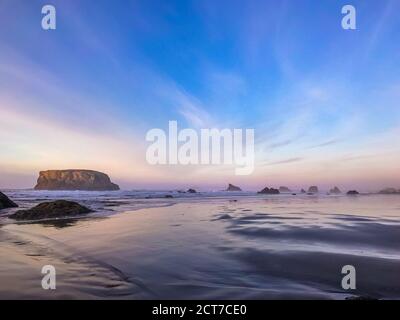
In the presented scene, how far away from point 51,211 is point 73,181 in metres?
51.4

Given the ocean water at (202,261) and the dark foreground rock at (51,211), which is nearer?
the ocean water at (202,261)

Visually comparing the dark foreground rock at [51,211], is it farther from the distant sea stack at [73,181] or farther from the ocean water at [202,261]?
the distant sea stack at [73,181]

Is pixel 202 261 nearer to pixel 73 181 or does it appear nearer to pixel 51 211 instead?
pixel 51 211

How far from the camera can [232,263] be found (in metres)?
6.57

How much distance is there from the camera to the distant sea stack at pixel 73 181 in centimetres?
6475

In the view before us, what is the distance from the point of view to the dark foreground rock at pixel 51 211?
1558 centimetres

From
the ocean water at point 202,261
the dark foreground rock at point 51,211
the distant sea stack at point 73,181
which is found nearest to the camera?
the ocean water at point 202,261

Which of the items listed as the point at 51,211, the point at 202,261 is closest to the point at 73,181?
the point at 51,211

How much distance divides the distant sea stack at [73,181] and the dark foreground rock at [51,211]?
4926 cm

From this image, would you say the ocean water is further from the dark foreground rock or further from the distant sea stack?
the distant sea stack

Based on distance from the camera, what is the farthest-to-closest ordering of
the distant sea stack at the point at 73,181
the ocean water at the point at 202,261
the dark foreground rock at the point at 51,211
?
the distant sea stack at the point at 73,181, the dark foreground rock at the point at 51,211, the ocean water at the point at 202,261

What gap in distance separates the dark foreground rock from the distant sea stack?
162 feet

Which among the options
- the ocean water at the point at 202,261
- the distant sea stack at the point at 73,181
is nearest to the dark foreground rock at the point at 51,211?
the ocean water at the point at 202,261
